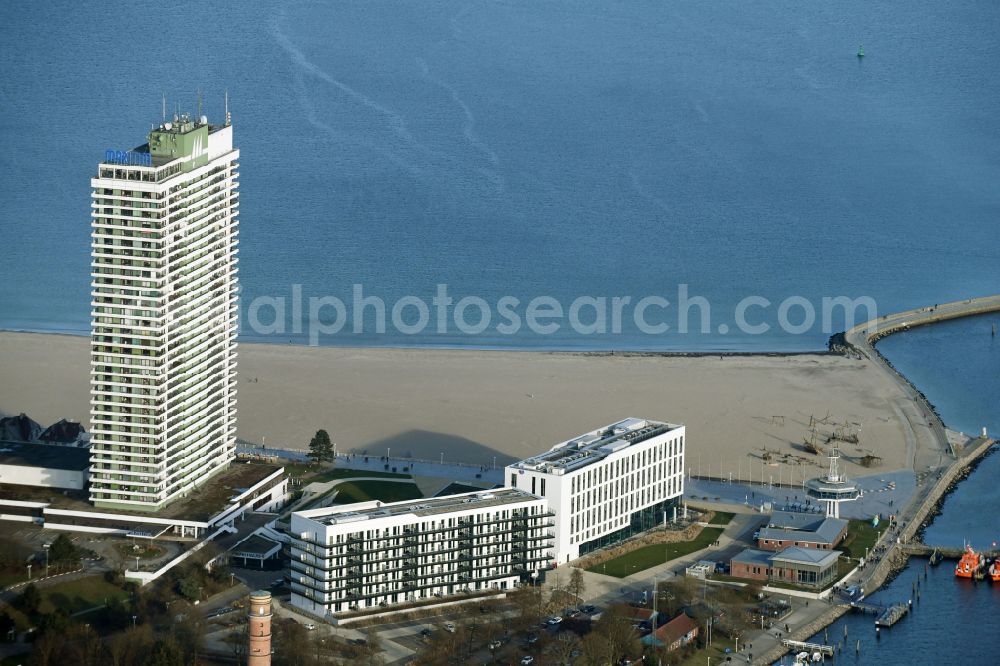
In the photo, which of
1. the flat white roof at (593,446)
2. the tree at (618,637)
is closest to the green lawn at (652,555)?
the flat white roof at (593,446)

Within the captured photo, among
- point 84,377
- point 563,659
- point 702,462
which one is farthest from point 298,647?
point 84,377

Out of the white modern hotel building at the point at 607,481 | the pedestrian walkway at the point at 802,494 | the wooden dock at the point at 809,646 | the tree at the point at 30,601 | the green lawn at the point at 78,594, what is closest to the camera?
the tree at the point at 30,601

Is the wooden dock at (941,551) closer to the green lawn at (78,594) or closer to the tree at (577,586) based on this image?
the tree at (577,586)

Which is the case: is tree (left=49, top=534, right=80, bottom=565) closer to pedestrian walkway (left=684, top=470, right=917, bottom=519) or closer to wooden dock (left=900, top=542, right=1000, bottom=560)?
pedestrian walkway (left=684, top=470, right=917, bottom=519)

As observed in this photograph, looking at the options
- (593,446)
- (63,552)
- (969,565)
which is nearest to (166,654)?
(63,552)

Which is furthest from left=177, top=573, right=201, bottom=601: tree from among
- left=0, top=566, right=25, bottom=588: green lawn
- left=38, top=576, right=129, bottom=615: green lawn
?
left=0, top=566, right=25, bottom=588: green lawn
